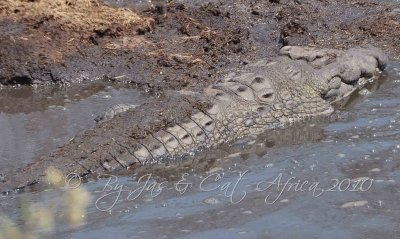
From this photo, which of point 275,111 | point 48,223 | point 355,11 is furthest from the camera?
point 355,11

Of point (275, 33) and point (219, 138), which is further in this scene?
point (275, 33)

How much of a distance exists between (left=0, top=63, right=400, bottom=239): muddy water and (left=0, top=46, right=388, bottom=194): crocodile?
0.15 m

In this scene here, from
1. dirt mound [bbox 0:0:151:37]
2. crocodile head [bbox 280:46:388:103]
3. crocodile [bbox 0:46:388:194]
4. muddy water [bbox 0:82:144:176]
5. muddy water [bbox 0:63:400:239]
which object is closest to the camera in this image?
muddy water [bbox 0:63:400:239]

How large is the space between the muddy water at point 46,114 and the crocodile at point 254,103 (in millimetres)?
621

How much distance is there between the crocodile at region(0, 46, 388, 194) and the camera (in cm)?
617

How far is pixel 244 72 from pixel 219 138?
101 centimetres

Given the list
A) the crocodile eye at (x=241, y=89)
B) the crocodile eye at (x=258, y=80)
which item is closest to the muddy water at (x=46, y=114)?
the crocodile eye at (x=241, y=89)

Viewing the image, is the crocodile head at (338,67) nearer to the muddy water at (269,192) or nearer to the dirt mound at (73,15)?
the muddy water at (269,192)

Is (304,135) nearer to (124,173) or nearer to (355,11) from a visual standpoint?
(124,173)

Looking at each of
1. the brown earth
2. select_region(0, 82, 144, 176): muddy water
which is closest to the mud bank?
the brown earth

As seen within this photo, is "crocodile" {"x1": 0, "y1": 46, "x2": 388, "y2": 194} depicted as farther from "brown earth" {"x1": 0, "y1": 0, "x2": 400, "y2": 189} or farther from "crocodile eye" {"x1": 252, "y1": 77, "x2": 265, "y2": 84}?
"brown earth" {"x1": 0, "y1": 0, "x2": 400, "y2": 189}

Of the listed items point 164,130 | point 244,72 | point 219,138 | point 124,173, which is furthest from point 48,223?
point 244,72

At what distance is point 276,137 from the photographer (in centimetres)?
695

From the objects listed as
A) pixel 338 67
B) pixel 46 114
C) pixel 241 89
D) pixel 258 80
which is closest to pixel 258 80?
pixel 258 80
